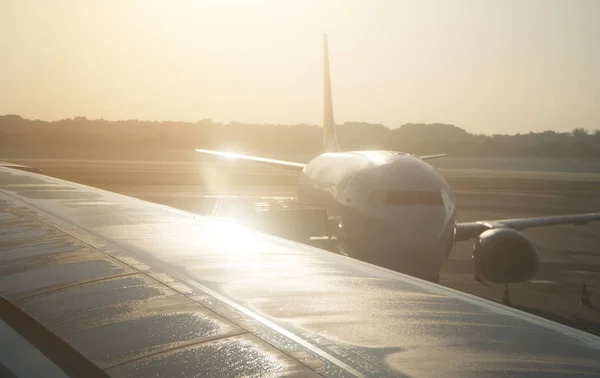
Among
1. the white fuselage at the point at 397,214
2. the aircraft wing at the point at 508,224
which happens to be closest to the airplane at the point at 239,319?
the white fuselage at the point at 397,214

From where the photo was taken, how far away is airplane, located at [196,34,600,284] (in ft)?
48.5

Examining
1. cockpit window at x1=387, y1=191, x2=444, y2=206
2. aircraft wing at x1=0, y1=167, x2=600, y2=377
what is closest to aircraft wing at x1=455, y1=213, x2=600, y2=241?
cockpit window at x1=387, y1=191, x2=444, y2=206

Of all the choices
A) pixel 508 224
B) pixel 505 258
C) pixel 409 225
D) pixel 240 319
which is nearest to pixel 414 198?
pixel 409 225

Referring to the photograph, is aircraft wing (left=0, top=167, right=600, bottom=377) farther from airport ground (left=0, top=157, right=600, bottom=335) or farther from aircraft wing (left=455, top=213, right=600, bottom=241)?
aircraft wing (left=455, top=213, right=600, bottom=241)

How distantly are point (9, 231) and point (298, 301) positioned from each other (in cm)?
324

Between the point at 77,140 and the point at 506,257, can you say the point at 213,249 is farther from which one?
the point at 77,140

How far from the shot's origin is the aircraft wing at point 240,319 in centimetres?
254

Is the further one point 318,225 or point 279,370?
point 318,225

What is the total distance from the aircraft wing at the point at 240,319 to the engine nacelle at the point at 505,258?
11789 mm

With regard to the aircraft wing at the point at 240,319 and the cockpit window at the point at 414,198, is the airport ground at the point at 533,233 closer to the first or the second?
the cockpit window at the point at 414,198

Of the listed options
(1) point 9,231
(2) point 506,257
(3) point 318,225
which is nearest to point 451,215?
(2) point 506,257

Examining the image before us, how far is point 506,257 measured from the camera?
16.2 metres

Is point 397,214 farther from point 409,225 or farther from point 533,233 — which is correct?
point 533,233

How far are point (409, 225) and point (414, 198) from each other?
83 cm
